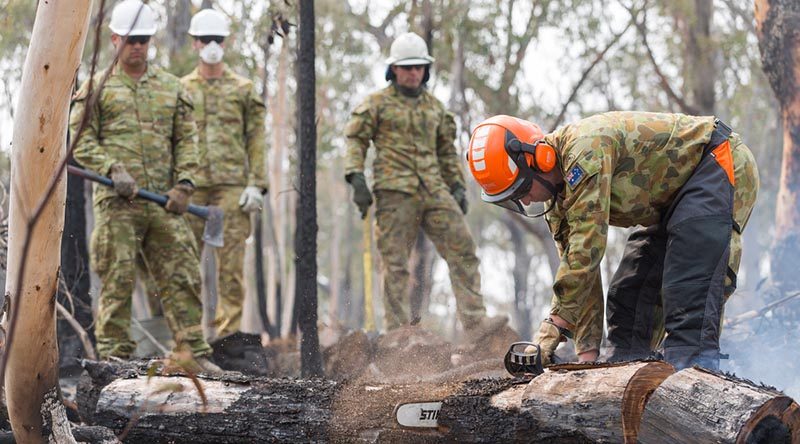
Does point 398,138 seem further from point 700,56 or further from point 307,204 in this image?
point 700,56

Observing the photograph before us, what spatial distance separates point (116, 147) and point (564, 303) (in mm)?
3843

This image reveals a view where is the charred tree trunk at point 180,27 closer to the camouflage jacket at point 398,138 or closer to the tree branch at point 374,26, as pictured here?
the tree branch at point 374,26

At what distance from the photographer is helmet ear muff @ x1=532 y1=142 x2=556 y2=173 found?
183 inches

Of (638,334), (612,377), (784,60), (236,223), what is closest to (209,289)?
(236,223)

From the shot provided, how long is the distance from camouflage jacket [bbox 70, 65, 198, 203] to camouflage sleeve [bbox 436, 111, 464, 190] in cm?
221

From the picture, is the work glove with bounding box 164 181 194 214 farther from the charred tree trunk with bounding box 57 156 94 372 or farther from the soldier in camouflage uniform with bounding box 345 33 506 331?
the soldier in camouflage uniform with bounding box 345 33 506 331

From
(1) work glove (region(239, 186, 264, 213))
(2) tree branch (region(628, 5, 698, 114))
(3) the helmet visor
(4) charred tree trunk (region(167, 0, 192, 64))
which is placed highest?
(4) charred tree trunk (region(167, 0, 192, 64))

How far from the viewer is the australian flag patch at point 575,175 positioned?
451 centimetres

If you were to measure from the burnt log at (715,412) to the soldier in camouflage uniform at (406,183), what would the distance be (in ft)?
13.7

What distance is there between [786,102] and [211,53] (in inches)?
209

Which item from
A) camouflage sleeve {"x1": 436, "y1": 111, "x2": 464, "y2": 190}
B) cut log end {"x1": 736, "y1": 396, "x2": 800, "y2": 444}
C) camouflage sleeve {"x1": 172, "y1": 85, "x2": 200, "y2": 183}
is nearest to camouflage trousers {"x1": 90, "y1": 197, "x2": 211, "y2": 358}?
camouflage sleeve {"x1": 172, "y1": 85, "x2": 200, "y2": 183}

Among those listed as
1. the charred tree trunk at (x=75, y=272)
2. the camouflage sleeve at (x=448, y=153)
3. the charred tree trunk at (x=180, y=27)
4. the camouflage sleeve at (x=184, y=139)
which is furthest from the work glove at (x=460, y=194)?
the charred tree trunk at (x=180, y=27)

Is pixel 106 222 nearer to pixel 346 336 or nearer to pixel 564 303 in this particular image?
pixel 346 336

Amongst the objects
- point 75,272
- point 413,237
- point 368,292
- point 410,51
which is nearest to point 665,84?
point 368,292
